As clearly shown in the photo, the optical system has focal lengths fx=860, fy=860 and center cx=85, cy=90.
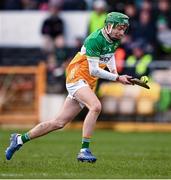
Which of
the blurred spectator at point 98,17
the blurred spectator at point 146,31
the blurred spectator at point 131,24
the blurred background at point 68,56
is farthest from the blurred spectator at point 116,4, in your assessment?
the blurred spectator at point 98,17

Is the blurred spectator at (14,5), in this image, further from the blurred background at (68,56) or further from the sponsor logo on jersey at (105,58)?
the sponsor logo on jersey at (105,58)

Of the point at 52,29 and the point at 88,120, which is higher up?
the point at 88,120

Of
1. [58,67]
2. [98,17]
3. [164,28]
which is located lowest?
[58,67]

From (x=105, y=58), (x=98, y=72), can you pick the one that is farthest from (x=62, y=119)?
(x=105, y=58)

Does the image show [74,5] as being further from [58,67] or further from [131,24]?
[58,67]

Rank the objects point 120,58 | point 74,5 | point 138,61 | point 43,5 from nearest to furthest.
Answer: point 138,61 → point 120,58 → point 74,5 → point 43,5

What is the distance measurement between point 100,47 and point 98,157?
2035 millimetres

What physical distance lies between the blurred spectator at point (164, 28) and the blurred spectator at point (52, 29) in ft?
8.30

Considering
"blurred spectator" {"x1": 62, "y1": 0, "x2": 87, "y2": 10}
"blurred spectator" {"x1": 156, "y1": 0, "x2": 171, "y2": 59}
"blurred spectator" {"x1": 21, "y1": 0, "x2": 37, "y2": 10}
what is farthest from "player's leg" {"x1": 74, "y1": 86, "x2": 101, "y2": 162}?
"blurred spectator" {"x1": 21, "y1": 0, "x2": 37, "y2": 10}

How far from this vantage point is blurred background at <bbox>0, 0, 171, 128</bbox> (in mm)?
20141

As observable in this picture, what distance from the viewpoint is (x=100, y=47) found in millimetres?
11180

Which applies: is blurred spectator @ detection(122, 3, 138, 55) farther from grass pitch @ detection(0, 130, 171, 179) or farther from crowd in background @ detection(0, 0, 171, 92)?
grass pitch @ detection(0, 130, 171, 179)

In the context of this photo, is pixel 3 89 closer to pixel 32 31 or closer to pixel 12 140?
pixel 32 31

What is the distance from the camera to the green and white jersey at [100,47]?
11.1 meters
